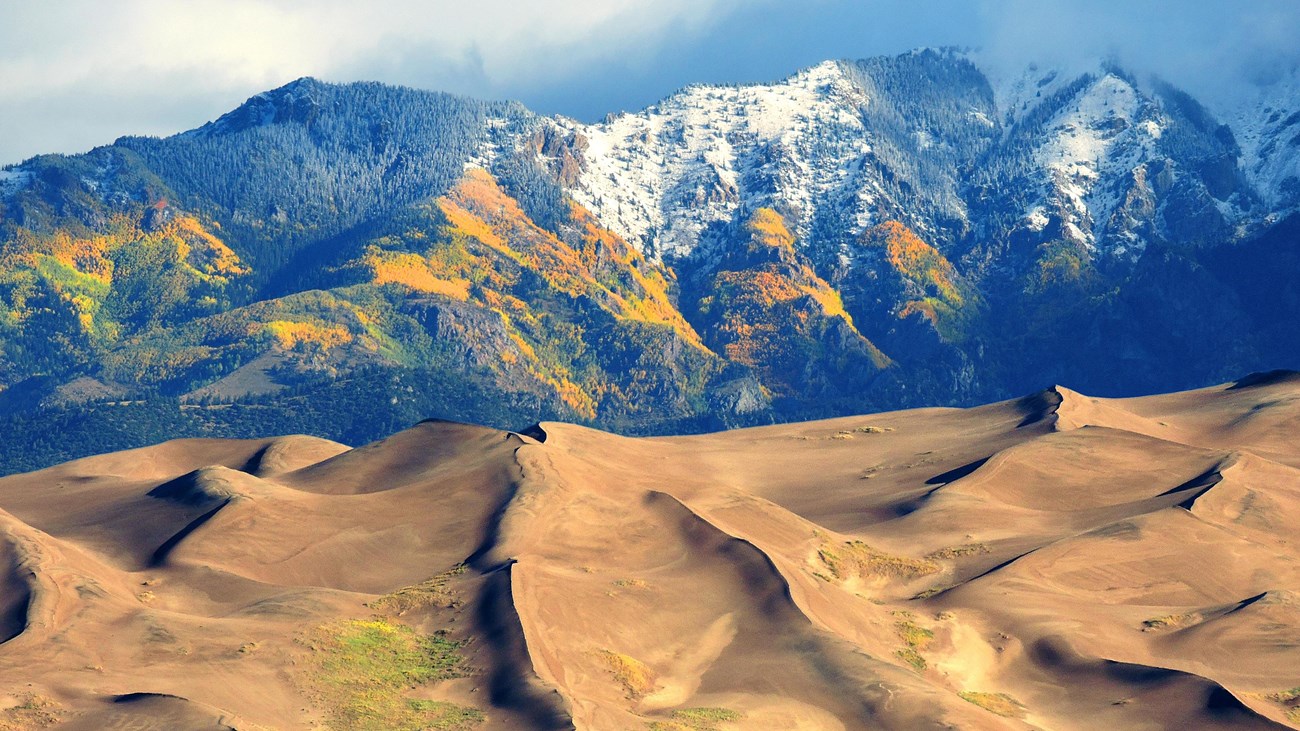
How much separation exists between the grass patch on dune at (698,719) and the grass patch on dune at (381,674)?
9.56m

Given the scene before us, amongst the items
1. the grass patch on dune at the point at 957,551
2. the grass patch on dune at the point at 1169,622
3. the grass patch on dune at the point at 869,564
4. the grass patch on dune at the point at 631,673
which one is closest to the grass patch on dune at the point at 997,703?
the grass patch on dune at the point at 1169,622

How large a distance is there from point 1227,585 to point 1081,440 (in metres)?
42.3

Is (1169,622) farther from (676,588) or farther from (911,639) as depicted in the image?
(676,588)

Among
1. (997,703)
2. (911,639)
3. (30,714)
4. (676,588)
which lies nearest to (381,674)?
(30,714)

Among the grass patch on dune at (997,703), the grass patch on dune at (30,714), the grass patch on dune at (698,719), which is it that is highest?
the grass patch on dune at (30,714)

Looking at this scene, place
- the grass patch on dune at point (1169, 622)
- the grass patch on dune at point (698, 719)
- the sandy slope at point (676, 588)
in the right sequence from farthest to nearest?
1. the grass patch on dune at point (1169, 622)
2. the sandy slope at point (676, 588)
3. the grass patch on dune at point (698, 719)

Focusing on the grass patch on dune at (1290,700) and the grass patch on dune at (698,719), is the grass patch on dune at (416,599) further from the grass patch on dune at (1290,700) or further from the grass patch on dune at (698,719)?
the grass patch on dune at (1290,700)

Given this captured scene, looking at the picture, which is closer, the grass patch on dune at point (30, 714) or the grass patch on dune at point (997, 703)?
the grass patch on dune at point (30, 714)

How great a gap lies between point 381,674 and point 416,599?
17.0m

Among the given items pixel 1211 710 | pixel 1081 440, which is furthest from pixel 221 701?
pixel 1081 440

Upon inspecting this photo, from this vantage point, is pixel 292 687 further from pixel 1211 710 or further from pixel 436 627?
pixel 1211 710

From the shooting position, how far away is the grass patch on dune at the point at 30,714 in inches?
3935

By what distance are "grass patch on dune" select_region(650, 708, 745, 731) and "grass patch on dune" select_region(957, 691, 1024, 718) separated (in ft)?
51.1

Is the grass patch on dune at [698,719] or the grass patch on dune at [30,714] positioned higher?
the grass patch on dune at [30,714]
